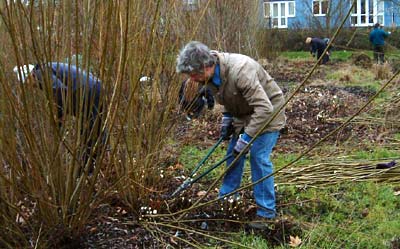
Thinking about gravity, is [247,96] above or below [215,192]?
above

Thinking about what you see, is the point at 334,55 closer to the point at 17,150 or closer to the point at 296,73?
the point at 296,73

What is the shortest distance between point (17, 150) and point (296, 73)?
16925mm

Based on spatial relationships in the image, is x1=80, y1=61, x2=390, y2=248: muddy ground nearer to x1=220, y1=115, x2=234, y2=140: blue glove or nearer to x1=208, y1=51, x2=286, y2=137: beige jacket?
x1=220, y1=115, x2=234, y2=140: blue glove

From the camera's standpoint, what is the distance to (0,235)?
3.89 meters

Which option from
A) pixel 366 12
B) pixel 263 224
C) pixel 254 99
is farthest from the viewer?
pixel 366 12

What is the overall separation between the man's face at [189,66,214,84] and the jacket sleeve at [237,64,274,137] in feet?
0.74

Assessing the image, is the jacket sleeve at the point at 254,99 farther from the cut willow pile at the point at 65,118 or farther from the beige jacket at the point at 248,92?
the cut willow pile at the point at 65,118

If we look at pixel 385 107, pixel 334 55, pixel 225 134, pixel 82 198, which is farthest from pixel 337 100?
pixel 334 55

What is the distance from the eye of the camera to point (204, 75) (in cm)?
462

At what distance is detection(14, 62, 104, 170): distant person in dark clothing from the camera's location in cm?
348

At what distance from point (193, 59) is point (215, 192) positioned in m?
1.88

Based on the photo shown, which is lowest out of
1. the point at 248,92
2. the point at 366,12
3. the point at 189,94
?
the point at 189,94

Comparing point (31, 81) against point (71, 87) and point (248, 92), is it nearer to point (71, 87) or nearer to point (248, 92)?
point (71, 87)

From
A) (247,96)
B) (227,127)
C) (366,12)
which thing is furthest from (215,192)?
(366,12)
